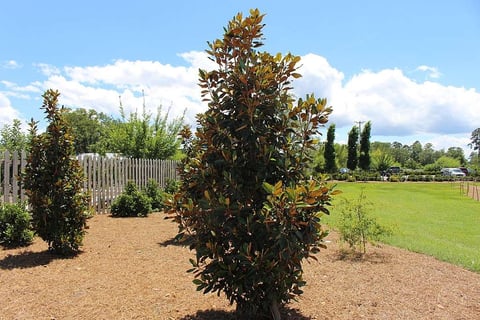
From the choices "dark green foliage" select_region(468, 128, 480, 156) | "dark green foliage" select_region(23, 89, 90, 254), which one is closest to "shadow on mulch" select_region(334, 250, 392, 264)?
"dark green foliage" select_region(23, 89, 90, 254)

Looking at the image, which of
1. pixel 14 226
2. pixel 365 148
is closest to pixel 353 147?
pixel 365 148

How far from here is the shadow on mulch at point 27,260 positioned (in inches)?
238

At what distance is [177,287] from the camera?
5191 millimetres

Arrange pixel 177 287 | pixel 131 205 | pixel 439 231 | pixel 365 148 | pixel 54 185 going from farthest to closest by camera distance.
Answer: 1. pixel 365 148
2. pixel 131 205
3. pixel 439 231
4. pixel 54 185
5. pixel 177 287

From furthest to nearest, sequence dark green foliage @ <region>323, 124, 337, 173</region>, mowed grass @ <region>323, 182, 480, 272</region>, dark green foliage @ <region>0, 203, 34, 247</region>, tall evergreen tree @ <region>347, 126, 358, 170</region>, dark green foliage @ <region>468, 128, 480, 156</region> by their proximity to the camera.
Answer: dark green foliage @ <region>468, 128, 480, 156</region> < tall evergreen tree @ <region>347, 126, 358, 170</region> < dark green foliage @ <region>323, 124, 337, 173</region> < mowed grass @ <region>323, 182, 480, 272</region> < dark green foliage @ <region>0, 203, 34, 247</region>

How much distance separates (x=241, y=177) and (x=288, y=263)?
2.85ft

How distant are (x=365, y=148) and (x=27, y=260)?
57384 mm

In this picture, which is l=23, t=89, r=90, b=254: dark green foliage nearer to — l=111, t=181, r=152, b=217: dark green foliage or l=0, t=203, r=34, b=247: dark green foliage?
l=0, t=203, r=34, b=247: dark green foliage

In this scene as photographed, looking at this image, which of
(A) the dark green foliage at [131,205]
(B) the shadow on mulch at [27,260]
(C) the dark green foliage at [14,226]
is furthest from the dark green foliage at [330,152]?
(B) the shadow on mulch at [27,260]

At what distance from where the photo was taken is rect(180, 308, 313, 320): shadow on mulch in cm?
414

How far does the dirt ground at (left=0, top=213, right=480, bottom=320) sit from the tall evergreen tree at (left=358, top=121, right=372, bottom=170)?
53518 mm

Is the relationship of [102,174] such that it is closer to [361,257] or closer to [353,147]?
[361,257]

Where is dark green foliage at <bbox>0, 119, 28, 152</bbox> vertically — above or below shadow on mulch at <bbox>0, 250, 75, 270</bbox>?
above

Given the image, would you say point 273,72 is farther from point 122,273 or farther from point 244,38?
point 122,273
